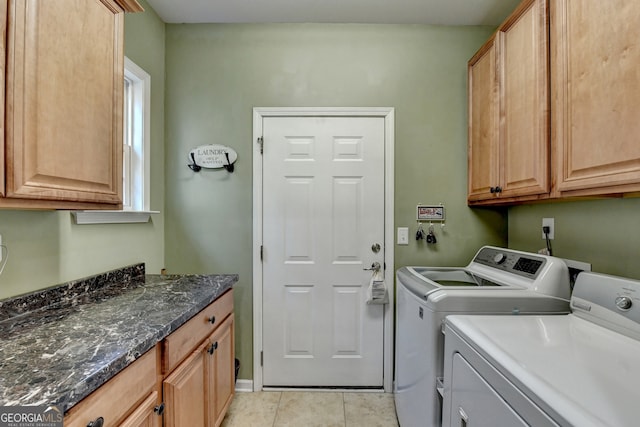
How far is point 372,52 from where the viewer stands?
218cm

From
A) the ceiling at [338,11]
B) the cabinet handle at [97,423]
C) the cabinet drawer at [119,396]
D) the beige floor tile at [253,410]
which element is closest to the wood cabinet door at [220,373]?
the beige floor tile at [253,410]

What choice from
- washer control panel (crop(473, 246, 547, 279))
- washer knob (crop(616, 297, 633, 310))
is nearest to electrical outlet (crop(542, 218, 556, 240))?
washer control panel (crop(473, 246, 547, 279))

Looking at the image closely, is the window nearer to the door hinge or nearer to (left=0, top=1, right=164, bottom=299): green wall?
(left=0, top=1, right=164, bottom=299): green wall

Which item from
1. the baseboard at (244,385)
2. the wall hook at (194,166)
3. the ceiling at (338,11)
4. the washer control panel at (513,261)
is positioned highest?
the ceiling at (338,11)

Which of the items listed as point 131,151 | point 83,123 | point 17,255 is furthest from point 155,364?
point 131,151

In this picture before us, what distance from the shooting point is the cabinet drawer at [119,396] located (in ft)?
2.39

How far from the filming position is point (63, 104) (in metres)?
1.02

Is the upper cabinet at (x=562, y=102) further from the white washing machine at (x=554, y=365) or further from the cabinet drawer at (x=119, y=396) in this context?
the cabinet drawer at (x=119, y=396)

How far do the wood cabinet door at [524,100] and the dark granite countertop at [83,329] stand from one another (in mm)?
1672

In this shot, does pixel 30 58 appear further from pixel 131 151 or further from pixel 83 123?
pixel 131 151

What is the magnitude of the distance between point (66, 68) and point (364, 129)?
5.47ft

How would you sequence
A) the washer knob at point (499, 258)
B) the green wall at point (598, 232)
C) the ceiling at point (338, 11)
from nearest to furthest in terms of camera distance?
the green wall at point (598, 232), the washer knob at point (499, 258), the ceiling at point (338, 11)

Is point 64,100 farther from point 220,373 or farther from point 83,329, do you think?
point 220,373

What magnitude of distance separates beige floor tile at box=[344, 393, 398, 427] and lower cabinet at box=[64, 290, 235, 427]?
0.79m
